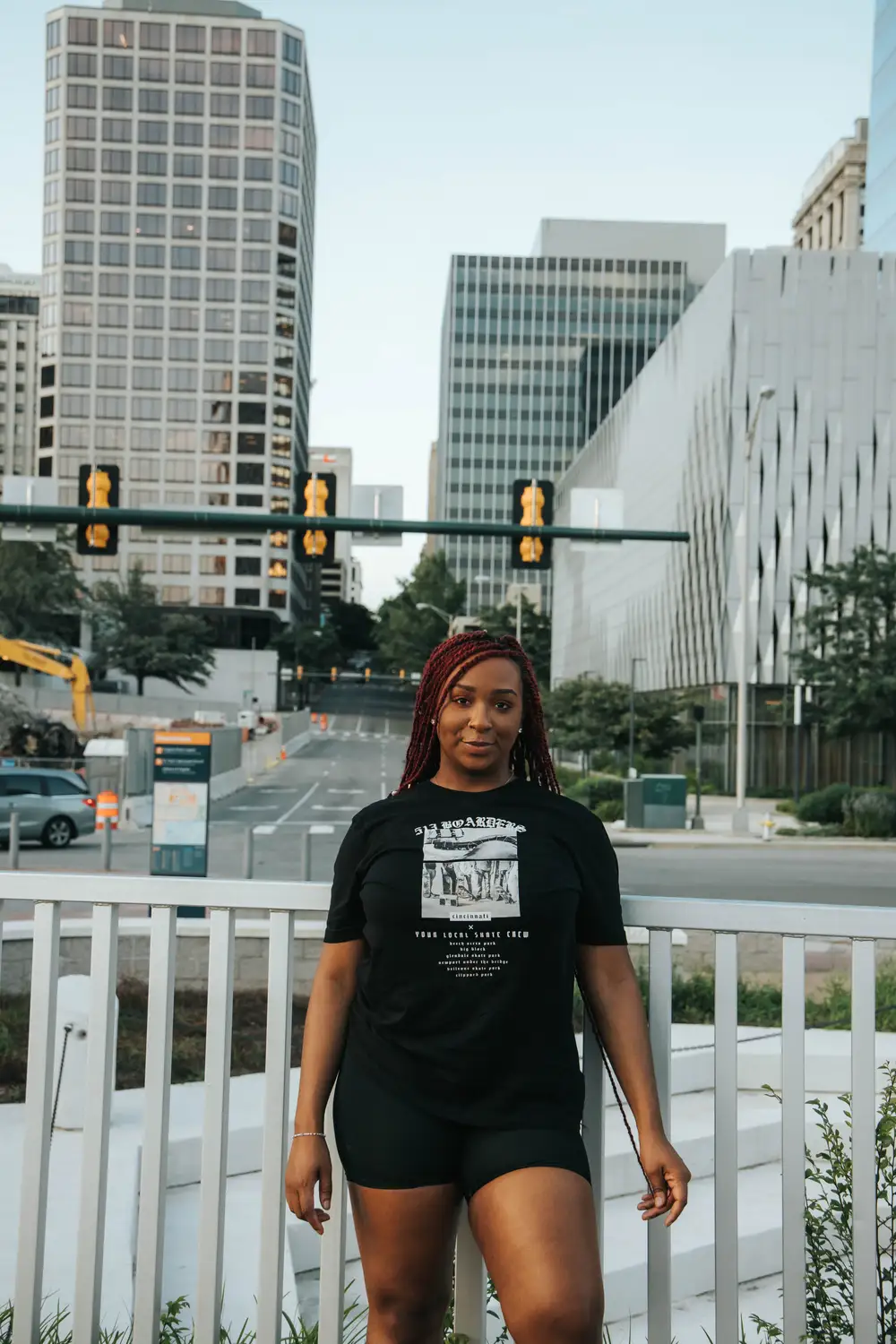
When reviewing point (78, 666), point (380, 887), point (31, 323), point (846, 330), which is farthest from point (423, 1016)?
point (31, 323)

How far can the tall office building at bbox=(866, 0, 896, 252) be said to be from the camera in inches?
2995

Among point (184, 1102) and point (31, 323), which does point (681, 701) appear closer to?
point (184, 1102)

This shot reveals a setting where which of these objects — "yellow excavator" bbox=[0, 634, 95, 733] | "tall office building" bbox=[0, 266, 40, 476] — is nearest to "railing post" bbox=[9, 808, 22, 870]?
"yellow excavator" bbox=[0, 634, 95, 733]

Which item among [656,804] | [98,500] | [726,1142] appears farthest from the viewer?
[656,804]

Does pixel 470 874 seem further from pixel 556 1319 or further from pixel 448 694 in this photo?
pixel 556 1319

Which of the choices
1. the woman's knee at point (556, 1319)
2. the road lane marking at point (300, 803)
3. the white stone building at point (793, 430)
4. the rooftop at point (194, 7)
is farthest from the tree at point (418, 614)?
the woman's knee at point (556, 1319)

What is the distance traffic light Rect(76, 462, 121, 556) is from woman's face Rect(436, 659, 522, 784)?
14.7 metres

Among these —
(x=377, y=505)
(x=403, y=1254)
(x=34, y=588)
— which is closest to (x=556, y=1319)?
(x=403, y=1254)

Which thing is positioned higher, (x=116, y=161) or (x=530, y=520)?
(x=116, y=161)

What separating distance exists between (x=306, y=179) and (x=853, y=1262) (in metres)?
150

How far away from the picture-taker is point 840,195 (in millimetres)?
116188

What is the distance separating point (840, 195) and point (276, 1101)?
5013 inches

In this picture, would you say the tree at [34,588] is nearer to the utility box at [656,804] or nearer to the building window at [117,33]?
the utility box at [656,804]

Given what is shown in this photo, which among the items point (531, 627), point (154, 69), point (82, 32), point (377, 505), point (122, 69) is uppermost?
point (82, 32)
